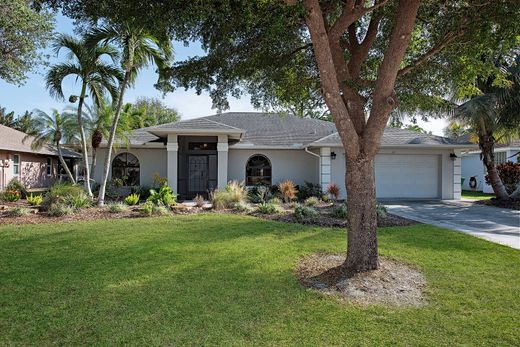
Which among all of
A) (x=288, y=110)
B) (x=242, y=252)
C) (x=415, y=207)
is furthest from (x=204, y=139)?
(x=242, y=252)

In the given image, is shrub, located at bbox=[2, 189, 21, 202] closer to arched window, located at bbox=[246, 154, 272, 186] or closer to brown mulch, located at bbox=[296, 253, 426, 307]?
arched window, located at bbox=[246, 154, 272, 186]

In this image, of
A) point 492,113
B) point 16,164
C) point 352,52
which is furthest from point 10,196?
point 492,113

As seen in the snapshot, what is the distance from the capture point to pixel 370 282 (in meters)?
5.59

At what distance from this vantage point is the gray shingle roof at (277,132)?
17.4m

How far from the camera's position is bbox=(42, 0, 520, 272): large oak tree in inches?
231

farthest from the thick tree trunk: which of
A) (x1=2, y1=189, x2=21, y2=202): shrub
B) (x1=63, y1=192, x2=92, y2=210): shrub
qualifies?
(x1=2, y1=189, x2=21, y2=202): shrub

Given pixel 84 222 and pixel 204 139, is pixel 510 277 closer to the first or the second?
pixel 84 222

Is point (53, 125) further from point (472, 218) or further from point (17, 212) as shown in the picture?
point (472, 218)

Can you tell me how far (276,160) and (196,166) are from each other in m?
4.33

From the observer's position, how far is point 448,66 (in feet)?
29.1

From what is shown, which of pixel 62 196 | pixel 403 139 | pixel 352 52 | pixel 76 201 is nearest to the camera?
pixel 352 52

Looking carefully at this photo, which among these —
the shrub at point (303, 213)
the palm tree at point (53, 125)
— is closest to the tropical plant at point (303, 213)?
the shrub at point (303, 213)

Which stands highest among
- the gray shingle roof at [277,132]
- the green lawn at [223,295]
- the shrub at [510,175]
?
the gray shingle roof at [277,132]

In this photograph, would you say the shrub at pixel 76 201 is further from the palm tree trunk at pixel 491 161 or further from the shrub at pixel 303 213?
the palm tree trunk at pixel 491 161
